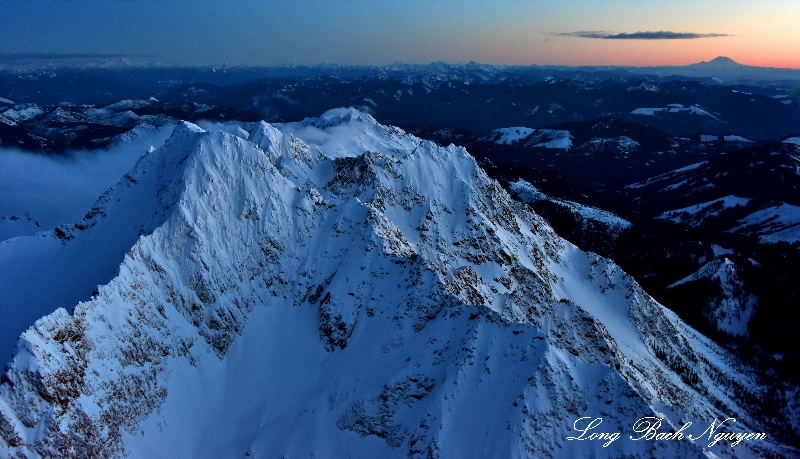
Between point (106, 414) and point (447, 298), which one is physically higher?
point (447, 298)

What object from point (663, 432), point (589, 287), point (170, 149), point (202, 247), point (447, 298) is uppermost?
point (170, 149)

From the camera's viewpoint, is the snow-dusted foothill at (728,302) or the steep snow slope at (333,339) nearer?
the steep snow slope at (333,339)

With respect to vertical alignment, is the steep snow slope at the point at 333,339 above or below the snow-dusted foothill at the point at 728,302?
above

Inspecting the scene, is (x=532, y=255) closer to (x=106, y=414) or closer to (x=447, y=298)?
(x=447, y=298)

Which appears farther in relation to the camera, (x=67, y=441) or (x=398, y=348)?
(x=398, y=348)

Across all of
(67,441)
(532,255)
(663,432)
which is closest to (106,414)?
(67,441)

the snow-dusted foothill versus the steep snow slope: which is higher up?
the steep snow slope

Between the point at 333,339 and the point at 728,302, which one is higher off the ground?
the point at 333,339

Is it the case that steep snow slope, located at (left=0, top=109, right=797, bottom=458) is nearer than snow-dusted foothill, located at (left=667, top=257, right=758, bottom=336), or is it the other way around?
steep snow slope, located at (left=0, top=109, right=797, bottom=458)
